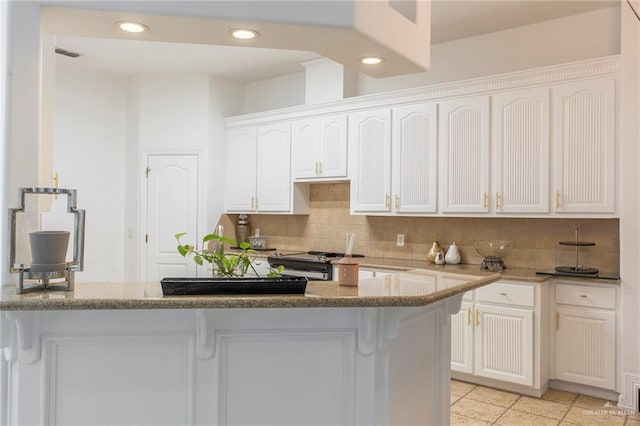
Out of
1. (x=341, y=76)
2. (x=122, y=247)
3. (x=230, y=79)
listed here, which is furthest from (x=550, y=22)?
(x=122, y=247)

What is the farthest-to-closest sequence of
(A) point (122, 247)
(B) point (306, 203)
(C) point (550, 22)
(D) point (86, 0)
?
(A) point (122, 247)
(B) point (306, 203)
(C) point (550, 22)
(D) point (86, 0)

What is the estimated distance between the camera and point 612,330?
3.55 metres

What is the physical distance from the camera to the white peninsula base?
1.87 m

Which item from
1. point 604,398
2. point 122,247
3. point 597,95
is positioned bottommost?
point 604,398

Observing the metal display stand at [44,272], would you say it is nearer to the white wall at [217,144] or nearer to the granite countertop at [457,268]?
the granite countertop at [457,268]

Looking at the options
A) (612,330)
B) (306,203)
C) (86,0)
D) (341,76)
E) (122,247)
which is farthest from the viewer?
(122,247)

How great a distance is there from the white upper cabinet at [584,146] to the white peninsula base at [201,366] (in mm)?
2362

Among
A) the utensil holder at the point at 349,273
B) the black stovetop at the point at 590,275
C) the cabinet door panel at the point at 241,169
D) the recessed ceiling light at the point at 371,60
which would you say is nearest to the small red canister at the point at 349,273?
the utensil holder at the point at 349,273

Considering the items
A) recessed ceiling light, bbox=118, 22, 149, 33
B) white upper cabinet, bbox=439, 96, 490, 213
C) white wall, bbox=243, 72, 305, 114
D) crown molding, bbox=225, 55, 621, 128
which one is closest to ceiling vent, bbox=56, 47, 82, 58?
white wall, bbox=243, 72, 305, 114

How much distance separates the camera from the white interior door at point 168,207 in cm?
579

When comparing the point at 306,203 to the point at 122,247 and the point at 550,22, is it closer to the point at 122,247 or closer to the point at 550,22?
the point at 122,247

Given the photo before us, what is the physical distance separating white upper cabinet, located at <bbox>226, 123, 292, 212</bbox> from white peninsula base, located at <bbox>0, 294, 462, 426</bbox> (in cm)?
345

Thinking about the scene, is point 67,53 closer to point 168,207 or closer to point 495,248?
point 168,207

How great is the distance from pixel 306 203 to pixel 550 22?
2960 mm
